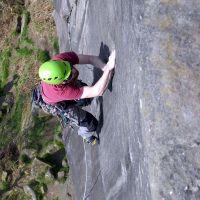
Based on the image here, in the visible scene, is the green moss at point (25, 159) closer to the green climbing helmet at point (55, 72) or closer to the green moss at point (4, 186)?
the green moss at point (4, 186)

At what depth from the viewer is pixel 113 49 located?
4746mm

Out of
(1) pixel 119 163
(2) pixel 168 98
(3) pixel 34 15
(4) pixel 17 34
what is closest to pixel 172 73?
(2) pixel 168 98

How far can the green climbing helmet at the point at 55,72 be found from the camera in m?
4.81

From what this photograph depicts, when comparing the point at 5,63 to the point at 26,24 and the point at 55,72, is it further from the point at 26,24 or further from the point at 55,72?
the point at 55,72

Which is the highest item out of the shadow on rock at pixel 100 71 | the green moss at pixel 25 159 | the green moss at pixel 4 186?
the shadow on rock at pixel 100 71

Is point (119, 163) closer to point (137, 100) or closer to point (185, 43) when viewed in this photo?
point (137, 100)

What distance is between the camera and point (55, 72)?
477 centimetres

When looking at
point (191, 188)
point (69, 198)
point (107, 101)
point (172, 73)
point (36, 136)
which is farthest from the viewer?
point (36, 136)

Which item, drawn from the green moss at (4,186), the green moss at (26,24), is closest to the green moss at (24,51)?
the green moss at (26,24)

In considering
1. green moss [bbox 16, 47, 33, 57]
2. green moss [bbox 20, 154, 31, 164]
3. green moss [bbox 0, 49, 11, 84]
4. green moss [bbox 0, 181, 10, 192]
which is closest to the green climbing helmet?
green moss [bbox 20, 154, 31, 164]

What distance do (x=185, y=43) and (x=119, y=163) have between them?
1.65m

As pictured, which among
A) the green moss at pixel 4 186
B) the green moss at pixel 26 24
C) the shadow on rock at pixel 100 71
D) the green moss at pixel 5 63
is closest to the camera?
the shadow on rock at pixel 100 71

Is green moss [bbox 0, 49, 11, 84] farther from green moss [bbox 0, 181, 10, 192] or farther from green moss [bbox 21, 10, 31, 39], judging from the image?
green moss [bbox 0, 181, 10, 192]

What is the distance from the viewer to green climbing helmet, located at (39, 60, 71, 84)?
481cm
